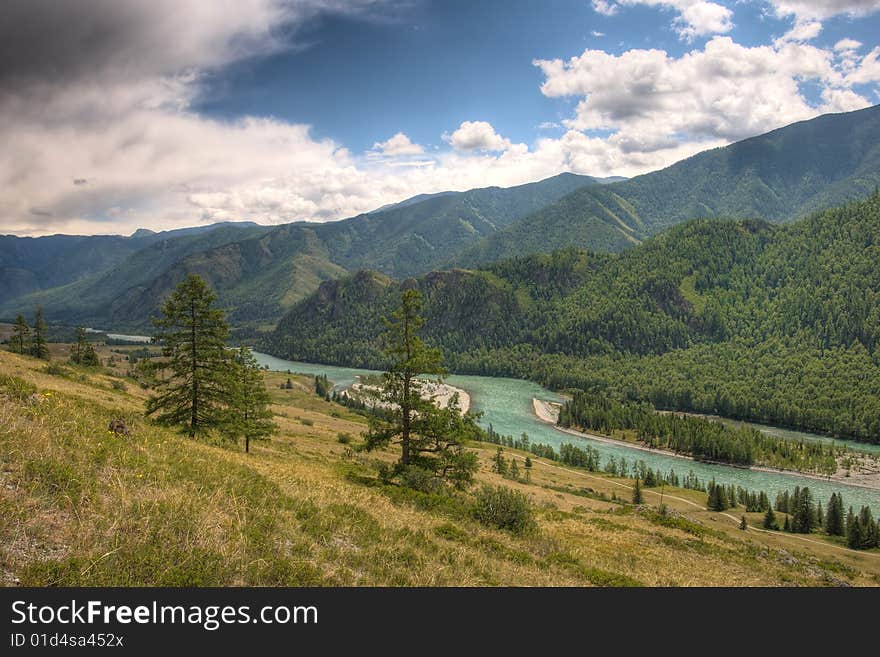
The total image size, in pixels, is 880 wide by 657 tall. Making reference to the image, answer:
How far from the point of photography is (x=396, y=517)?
19734 millimetres

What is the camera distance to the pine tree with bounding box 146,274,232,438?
3347 cm

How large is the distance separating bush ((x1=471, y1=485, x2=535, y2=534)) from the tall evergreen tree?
5.07m

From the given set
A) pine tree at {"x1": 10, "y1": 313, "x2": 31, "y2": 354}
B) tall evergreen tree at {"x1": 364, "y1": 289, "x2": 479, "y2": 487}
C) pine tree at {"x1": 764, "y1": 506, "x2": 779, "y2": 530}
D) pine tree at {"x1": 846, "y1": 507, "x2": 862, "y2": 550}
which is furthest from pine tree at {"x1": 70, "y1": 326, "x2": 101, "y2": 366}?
pine tree at {"x1": 846, "y1": 507, "x2": 862, "y2": 550}

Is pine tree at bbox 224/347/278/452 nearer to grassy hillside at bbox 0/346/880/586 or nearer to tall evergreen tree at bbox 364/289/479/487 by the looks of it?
tall evergreen tree at bbox 364/289/479/487

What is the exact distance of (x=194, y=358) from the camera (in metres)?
33.9

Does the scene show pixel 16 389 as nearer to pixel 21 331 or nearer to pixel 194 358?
pixel 194 358

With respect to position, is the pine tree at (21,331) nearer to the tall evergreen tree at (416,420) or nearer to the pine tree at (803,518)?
the tall evergreen tree at (416,420)

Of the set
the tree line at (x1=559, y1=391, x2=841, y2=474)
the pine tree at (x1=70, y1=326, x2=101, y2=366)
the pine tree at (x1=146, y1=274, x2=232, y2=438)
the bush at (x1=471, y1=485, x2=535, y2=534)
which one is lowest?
the tree line at (x1=559, y1=391, x2=841, y2=474)

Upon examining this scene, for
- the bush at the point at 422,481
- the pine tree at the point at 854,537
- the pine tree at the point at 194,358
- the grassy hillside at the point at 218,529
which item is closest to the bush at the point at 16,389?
the grassy hillside at the point at 218,529

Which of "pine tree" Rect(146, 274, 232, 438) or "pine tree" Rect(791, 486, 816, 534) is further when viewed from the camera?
"pine tree" Rect(791, 486, 816, 534)

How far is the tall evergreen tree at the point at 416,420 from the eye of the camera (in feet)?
95.5

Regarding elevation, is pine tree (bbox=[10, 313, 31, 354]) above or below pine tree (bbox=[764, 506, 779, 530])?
above

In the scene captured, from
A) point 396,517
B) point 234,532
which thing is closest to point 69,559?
point 234,532

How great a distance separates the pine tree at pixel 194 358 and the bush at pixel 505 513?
71.1 feet
